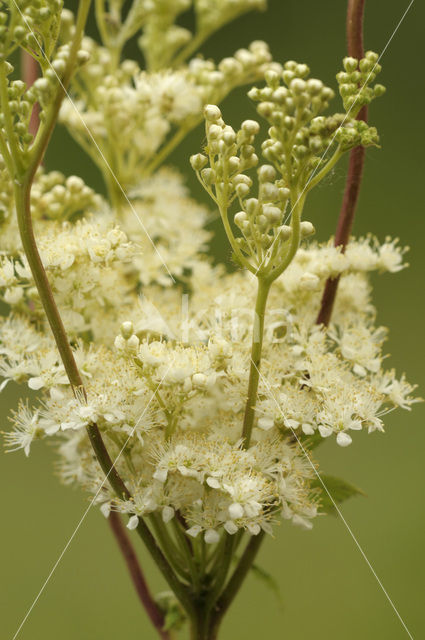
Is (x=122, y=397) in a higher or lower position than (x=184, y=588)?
higher

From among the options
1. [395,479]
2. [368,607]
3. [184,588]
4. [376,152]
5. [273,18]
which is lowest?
[368,607]

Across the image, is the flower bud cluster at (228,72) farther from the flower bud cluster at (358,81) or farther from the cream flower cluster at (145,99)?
the flower bud cluster at (358,81)

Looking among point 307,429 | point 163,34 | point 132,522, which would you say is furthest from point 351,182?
point 163,34

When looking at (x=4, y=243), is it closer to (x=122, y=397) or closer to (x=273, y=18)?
(x=122, y=397)

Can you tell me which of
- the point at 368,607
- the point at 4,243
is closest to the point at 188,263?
the point at 4,243

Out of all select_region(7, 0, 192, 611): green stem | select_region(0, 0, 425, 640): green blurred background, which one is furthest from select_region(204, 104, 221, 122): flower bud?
select_region(0, 0, 425, 640): green blurred background

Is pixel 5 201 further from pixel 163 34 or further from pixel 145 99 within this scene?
pixel 163 34

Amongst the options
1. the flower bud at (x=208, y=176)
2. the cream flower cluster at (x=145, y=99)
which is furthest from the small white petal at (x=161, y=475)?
the cream flower cluster at (x=145, y=99)

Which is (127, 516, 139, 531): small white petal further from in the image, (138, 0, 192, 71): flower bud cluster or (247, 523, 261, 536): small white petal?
(138, 0, 192, 71): flower bud cluster
